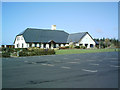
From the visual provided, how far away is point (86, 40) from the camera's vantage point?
53188mm

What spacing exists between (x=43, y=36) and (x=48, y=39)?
6.40ft

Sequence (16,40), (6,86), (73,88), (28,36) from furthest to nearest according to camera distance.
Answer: (16,40) → (28,36) → (6,86) → (73,88)

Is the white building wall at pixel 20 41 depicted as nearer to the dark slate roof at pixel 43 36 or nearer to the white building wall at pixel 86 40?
the dark slate roof at pixel 43 36

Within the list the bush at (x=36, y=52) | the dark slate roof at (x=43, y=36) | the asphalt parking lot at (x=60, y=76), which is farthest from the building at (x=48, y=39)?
the asphalt parking lot at (x=60, y=76)

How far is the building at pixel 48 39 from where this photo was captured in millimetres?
45325

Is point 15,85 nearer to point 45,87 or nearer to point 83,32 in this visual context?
point 45,87

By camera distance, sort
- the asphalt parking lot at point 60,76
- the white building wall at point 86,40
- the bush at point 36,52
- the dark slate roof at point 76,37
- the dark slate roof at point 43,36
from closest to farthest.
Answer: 1. the asphalt parking lot at point 60,76
2. the bush at point 36,52
3. the dark slate roof at point 43,36
4. the dark slate roof at point 76,37
5. the white building wall at point 86,40

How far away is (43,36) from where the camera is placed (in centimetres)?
4847

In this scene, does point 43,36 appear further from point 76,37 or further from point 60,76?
point 60,76

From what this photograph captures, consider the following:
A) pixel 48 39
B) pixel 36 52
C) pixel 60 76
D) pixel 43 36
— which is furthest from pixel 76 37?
pixel 60 76

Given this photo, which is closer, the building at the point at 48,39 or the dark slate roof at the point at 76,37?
the building at the point at 48,39

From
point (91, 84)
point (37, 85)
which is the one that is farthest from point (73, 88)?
point (37, 85)

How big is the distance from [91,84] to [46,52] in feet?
71.5

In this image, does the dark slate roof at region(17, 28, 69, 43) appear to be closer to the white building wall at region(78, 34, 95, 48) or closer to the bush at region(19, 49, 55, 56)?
the white building wall at region(78, 34, 95, 48)
